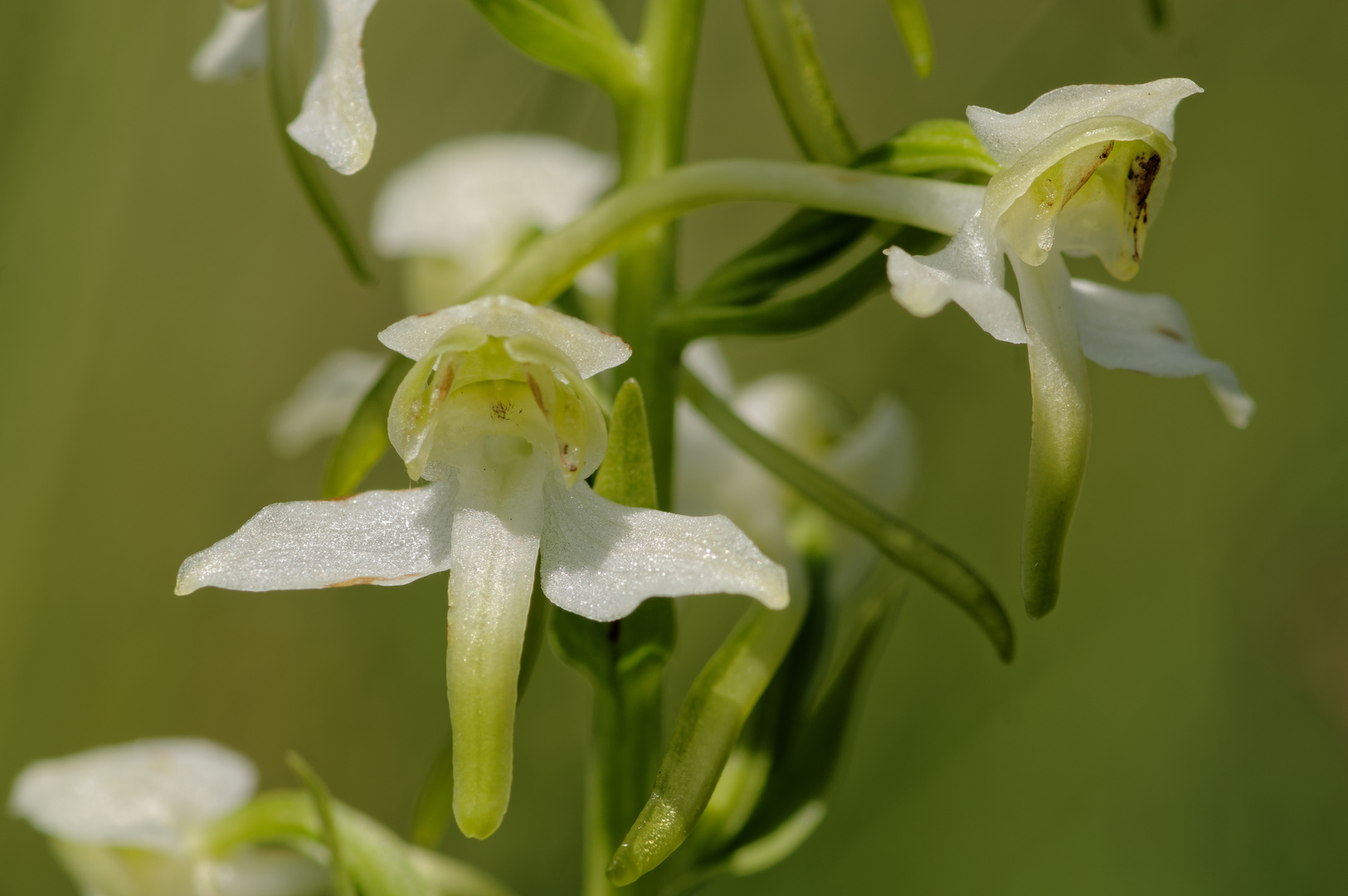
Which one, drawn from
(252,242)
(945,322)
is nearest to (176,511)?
(252,242)

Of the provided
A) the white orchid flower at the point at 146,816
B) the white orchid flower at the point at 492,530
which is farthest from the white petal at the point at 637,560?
the white orchid flower at the point at 146,816

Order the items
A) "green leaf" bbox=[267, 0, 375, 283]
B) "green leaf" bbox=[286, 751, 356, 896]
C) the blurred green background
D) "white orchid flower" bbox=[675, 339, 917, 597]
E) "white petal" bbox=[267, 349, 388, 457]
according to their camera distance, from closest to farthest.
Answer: "green leaf" bbox=[286, 751, 356, 896], "green leaf" bbox=[267, 0, 375, 283], "white orchid flower" bbox=[675, 339, 917, 597], "white petal" bbox=[267, 349, 388, 457], the blurred green background

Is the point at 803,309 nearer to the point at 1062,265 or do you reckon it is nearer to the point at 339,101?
the point at 1062,265

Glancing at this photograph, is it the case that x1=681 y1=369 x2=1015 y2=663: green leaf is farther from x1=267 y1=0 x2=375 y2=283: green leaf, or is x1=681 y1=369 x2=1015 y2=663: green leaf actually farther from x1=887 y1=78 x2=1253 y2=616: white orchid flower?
x1=267 y1=0 x2=375 y2=283: green leaf

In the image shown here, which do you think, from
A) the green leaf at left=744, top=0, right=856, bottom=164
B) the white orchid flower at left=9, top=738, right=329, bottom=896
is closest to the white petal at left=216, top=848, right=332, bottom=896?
the white orchid flower at left=9, top=738, right=329, bottom=896

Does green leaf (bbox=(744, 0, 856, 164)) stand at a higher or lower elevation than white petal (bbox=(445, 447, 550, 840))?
higher
